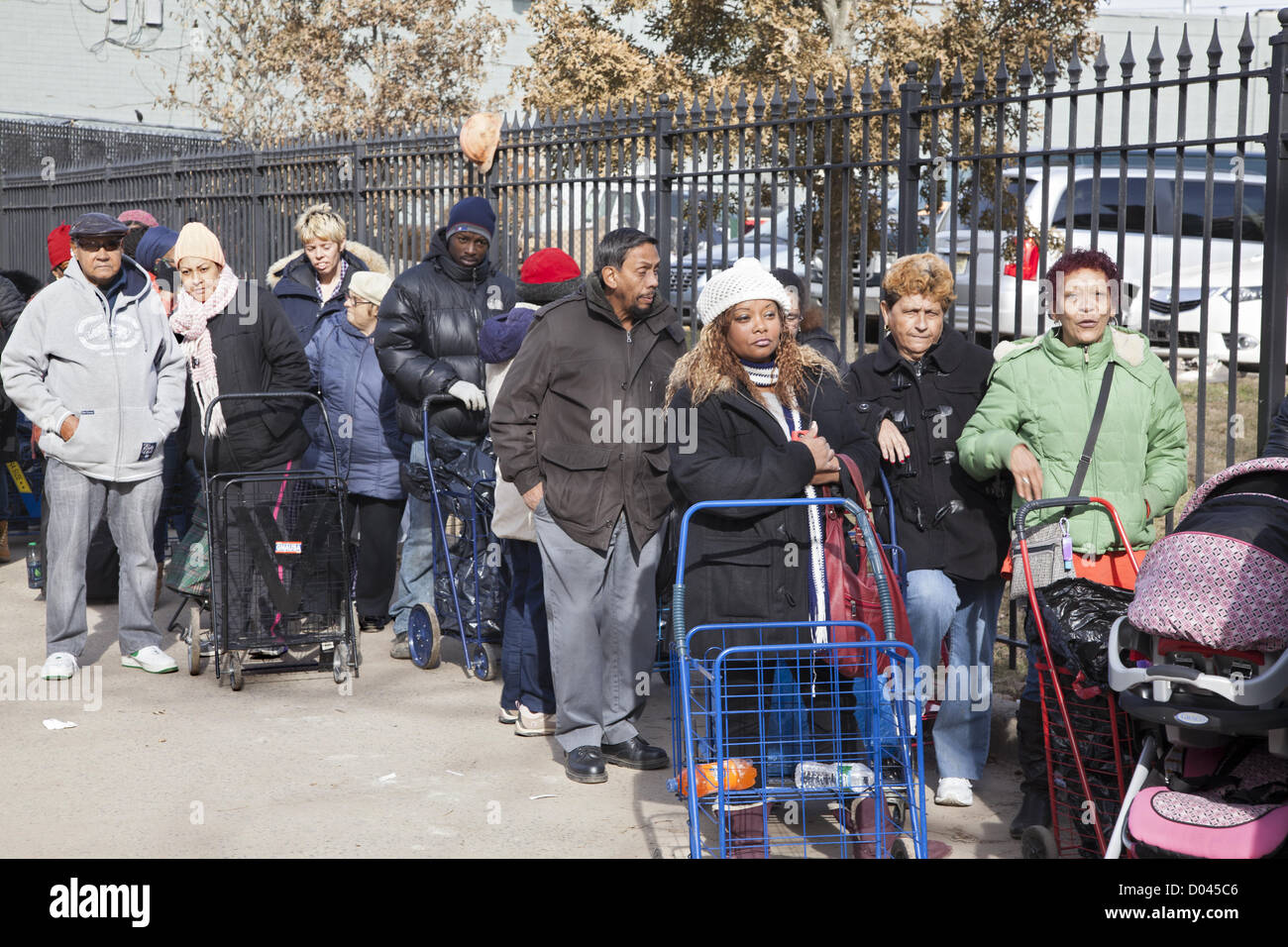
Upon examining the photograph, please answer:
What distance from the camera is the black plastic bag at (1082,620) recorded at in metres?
4.17

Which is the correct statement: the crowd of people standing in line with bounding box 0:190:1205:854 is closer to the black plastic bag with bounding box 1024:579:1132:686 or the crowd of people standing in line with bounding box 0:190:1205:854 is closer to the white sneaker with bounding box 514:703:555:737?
the white sneaker with bounding box 514:703:555:737

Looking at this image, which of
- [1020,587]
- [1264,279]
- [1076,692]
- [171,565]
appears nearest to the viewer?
[1076,692]

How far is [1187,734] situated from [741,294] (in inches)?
82.3

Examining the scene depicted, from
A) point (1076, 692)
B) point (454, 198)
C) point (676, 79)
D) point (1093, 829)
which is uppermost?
point (676, 79)

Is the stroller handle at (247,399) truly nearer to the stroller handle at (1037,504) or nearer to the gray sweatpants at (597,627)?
the gray sweatpants at (597,627)

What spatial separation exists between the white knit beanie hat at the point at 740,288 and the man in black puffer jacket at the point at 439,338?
248cm

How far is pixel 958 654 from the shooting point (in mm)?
5500

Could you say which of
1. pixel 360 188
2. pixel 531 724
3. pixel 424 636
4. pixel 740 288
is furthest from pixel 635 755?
pixel 360 188

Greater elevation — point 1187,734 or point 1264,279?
point 1264,279

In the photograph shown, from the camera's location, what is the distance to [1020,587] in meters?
4.70

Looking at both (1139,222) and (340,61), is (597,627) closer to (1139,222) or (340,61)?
(1139,222)

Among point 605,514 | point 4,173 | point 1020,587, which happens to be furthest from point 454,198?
point 4,173

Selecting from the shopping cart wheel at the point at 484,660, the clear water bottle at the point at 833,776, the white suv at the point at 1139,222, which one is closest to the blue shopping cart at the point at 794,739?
the clear water bottle at the point at 833,776

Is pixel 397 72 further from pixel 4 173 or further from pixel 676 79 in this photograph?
pixel 676 79
